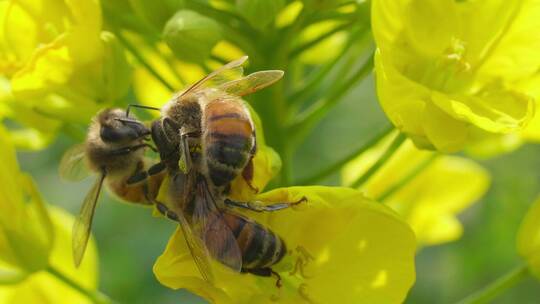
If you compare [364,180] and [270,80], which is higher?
[270,80]

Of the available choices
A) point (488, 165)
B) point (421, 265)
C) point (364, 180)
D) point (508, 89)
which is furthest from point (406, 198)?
point (488, 165)

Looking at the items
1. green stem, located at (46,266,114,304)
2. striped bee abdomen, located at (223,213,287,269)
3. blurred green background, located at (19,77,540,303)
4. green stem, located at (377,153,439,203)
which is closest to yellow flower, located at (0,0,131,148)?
green stem, located at (46,266,114,304)

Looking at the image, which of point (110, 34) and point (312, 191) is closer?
point (312, 191)

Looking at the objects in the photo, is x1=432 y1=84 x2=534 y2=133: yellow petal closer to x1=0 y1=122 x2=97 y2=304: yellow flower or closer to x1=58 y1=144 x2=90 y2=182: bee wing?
x1=58 y1=144 x2=90 y2=182: bee wing

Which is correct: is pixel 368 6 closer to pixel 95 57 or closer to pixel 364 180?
pixel 364 180

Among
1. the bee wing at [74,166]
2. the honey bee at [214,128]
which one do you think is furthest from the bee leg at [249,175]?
the bee wing at [74,166]

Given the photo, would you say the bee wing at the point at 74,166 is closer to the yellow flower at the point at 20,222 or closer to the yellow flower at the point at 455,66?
the yellow flower at the point at 20,222

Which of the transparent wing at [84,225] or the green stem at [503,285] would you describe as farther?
the green stem at [503,285]

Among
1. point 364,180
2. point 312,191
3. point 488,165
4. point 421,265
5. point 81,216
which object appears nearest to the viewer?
point 312,191
